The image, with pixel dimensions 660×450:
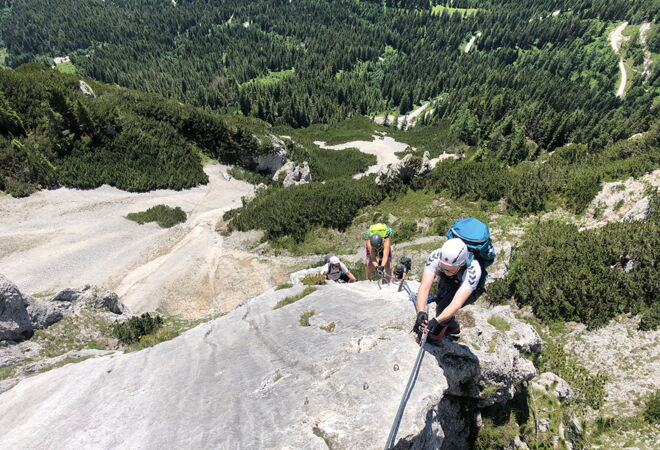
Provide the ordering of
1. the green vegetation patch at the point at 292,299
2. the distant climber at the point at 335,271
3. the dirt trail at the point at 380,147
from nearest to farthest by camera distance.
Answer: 1. the green vegetation patch at the point at 292,299
2. the distant climber at the point at 335,271
3. the dirt trail at the point at 380,147

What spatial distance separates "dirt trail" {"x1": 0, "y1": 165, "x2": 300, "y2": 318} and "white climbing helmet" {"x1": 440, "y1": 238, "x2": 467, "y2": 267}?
20048mm

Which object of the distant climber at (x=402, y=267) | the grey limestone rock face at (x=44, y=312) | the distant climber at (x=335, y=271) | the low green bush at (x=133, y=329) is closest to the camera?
the distant climber at (x=402, y=267)

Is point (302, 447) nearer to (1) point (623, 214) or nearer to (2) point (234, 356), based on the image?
(2) point (234, 356)

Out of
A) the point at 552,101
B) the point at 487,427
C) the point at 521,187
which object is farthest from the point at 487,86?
the point at 487,427

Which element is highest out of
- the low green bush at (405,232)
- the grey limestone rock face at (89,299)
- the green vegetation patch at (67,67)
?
the green vegetation patch at (67,67)

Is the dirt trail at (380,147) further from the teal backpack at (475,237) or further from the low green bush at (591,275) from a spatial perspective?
the teal backpack at (475,237)

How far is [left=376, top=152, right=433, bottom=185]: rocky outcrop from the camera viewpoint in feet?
105

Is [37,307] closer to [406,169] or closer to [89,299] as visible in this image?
[89,299]

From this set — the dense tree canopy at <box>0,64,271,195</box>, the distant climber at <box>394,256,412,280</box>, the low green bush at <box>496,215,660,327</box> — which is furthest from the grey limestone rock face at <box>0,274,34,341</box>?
the dense tree canopy at <box>0,64,271,195</box>

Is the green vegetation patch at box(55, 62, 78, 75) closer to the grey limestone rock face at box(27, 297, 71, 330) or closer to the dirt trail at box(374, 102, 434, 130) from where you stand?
the dirt trail at box(374, 102, 434, 130)

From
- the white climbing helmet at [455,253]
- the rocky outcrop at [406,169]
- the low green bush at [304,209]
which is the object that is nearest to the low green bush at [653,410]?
the white climbing helmet at [455,253]

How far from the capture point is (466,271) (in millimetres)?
6594

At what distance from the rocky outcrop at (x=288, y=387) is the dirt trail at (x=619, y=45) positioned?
206 metres

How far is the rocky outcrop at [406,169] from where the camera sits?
32031 millimetres
